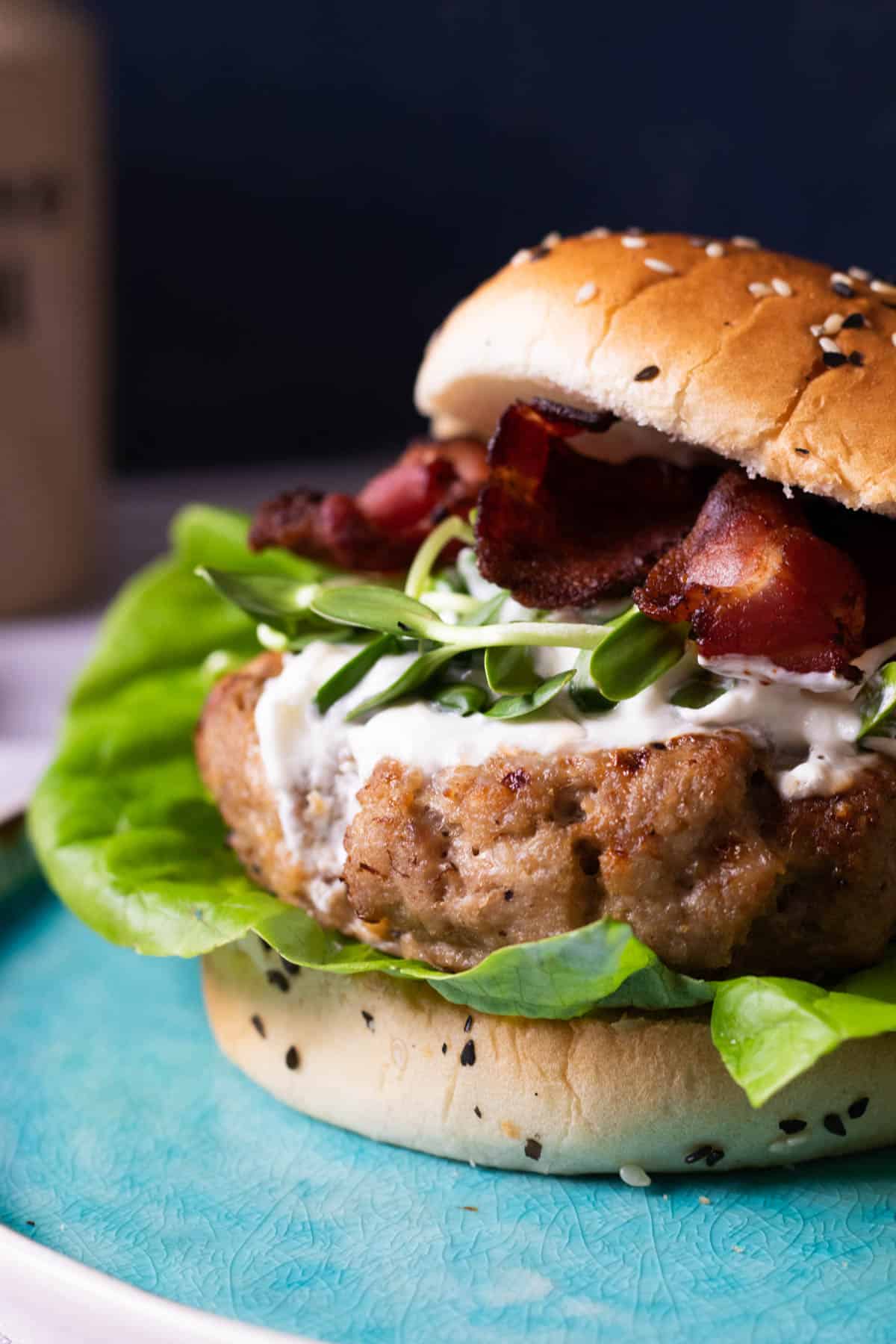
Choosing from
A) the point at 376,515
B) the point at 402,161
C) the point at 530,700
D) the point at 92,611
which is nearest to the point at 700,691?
the point at 530,700

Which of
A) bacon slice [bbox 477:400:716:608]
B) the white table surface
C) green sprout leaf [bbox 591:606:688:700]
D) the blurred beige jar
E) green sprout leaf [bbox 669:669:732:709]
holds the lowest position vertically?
the white table surface

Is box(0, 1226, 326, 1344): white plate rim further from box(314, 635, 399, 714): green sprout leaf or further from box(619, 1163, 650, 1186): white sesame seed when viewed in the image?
box(314, 635, 399, 714): green sprout leaf

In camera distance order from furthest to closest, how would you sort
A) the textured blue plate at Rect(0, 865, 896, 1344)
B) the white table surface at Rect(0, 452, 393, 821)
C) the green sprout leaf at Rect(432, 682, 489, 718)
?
the white table surface at Rect(0, 452, 393, 821), the green sprout leaf at Rect(432, 682, 489, 718), the textured blue plate at Rect(0, 865, 896, 1344)

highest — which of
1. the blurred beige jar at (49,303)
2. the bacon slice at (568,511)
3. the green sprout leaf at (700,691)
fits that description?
the bacon slice at (568,511)

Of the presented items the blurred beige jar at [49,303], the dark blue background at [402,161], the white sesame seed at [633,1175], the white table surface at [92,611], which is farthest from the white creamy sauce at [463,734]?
the dark blue background at [402,161]

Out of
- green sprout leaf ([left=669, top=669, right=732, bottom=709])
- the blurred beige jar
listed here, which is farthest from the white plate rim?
the blurred beige jar

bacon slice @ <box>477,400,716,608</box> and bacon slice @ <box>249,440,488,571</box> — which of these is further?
bacon slice @ <box>249,440,488,571</box>

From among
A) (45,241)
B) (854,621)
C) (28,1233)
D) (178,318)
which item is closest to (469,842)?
(854,621)

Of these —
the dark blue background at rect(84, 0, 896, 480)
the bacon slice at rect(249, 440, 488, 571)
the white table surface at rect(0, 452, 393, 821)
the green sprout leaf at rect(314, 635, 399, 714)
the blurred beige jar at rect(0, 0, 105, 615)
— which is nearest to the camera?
the green sprout leaf at rect(314, 635, 399, 714)

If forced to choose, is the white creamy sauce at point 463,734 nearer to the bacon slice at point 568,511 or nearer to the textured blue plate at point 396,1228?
the bacon slice at point 568,511
